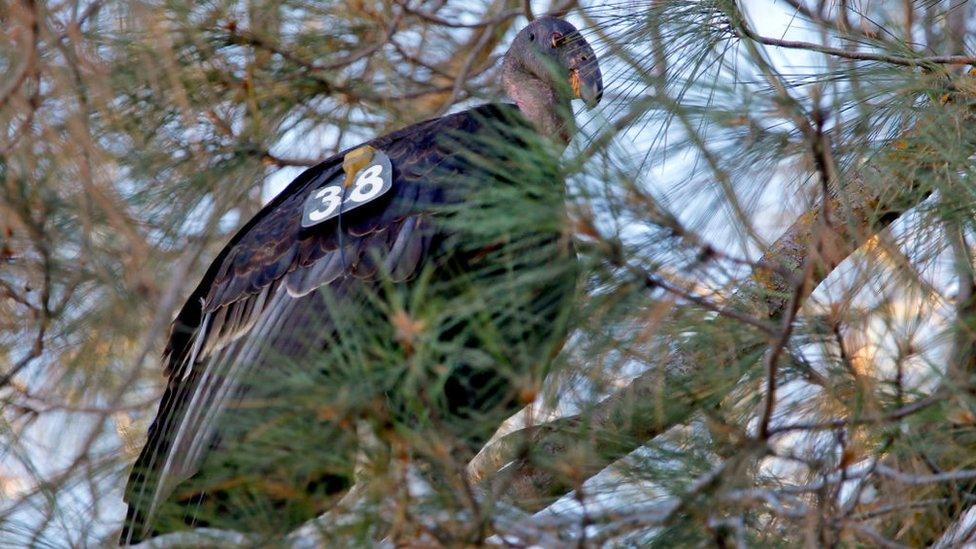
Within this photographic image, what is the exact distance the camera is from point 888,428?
5.86 feet

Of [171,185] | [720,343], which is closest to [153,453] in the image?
[171,185]

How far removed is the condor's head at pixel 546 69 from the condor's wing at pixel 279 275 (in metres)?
0.23

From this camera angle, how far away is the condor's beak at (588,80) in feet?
9.36

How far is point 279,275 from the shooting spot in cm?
286

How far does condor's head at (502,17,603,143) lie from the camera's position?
9.64 feet

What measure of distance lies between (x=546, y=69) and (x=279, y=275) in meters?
0.79

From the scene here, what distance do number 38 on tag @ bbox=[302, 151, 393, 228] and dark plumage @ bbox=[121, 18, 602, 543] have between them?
25 mm

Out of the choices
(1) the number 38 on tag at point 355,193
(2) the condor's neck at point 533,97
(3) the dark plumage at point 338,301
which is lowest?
(3) the dark plumage at point 338,301

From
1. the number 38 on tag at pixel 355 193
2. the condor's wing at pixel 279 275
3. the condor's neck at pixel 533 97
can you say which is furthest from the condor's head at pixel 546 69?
the number 38 on tag at pixel 355 193

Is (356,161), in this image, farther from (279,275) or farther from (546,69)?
(546,69)

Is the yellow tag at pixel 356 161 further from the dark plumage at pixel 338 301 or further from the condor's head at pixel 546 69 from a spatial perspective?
the condor's head at pixel 546 69

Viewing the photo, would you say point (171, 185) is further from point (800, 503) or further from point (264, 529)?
point (800, 503)

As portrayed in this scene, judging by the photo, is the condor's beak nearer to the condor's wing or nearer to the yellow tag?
the condor's wing

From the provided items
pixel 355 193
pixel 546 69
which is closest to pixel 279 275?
pixel 355 193
